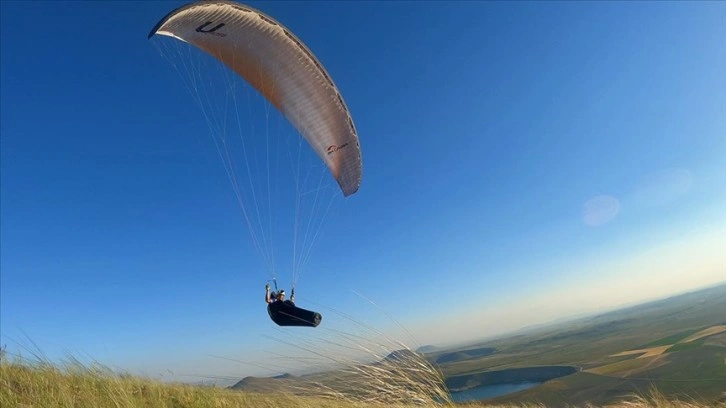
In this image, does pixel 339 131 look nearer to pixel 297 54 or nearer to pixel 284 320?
Answer: pixel 297 54

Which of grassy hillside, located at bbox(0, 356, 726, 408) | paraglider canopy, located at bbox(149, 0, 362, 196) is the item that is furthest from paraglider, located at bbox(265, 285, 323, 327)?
paraglider canopy, located at bbox(149, 0, 362, 196)

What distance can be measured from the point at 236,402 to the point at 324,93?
28.3 feet

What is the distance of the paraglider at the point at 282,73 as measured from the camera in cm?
962

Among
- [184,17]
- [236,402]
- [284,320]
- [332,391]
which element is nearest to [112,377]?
[236,402]

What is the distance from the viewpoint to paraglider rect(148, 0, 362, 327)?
962cm

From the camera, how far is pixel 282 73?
38.1 ft

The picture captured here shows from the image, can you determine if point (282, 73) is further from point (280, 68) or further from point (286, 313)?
point (286, 313)

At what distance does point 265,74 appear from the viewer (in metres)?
12.0

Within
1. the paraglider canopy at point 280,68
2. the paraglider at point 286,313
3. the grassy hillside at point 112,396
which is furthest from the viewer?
the paraglider canopy at point 280,68

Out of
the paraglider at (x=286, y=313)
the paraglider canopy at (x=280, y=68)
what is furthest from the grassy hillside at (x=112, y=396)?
the paraglider canopy at (x=280, y=68)

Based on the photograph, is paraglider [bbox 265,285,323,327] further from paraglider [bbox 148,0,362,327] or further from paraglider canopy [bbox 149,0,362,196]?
paraglider canopy [bbox 149,0,362,196]

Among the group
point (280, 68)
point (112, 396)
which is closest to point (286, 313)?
point (112, 396)

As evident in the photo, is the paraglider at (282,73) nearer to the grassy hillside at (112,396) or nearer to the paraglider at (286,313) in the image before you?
the paraglider at (286,313)

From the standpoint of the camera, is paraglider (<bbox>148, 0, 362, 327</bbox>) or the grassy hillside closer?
the grassy hillside
